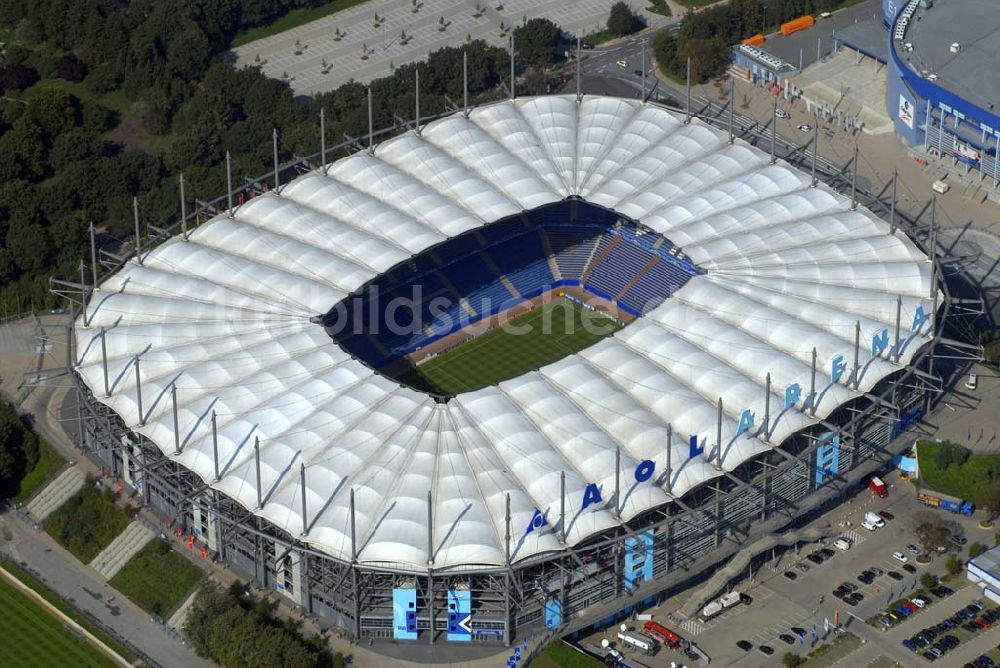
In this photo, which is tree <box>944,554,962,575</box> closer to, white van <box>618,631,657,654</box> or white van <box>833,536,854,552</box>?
white van <box>833,536,854,552</box>

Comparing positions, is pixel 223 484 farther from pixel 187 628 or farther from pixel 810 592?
pixel 810 592

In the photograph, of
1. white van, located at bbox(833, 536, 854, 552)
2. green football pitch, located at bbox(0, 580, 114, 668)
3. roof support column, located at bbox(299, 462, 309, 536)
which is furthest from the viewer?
white van, located at bbox(833, 536, 854, 552)

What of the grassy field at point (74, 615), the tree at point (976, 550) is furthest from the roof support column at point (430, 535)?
the tree at point (976, 550)

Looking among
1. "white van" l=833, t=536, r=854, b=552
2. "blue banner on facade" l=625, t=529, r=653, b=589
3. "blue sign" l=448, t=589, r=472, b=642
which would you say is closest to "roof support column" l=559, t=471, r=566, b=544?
"blue banner on facade" l=625, t=529, r=653, b=589

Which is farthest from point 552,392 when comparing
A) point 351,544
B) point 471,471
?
point 351,544

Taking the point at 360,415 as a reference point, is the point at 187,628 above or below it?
below
